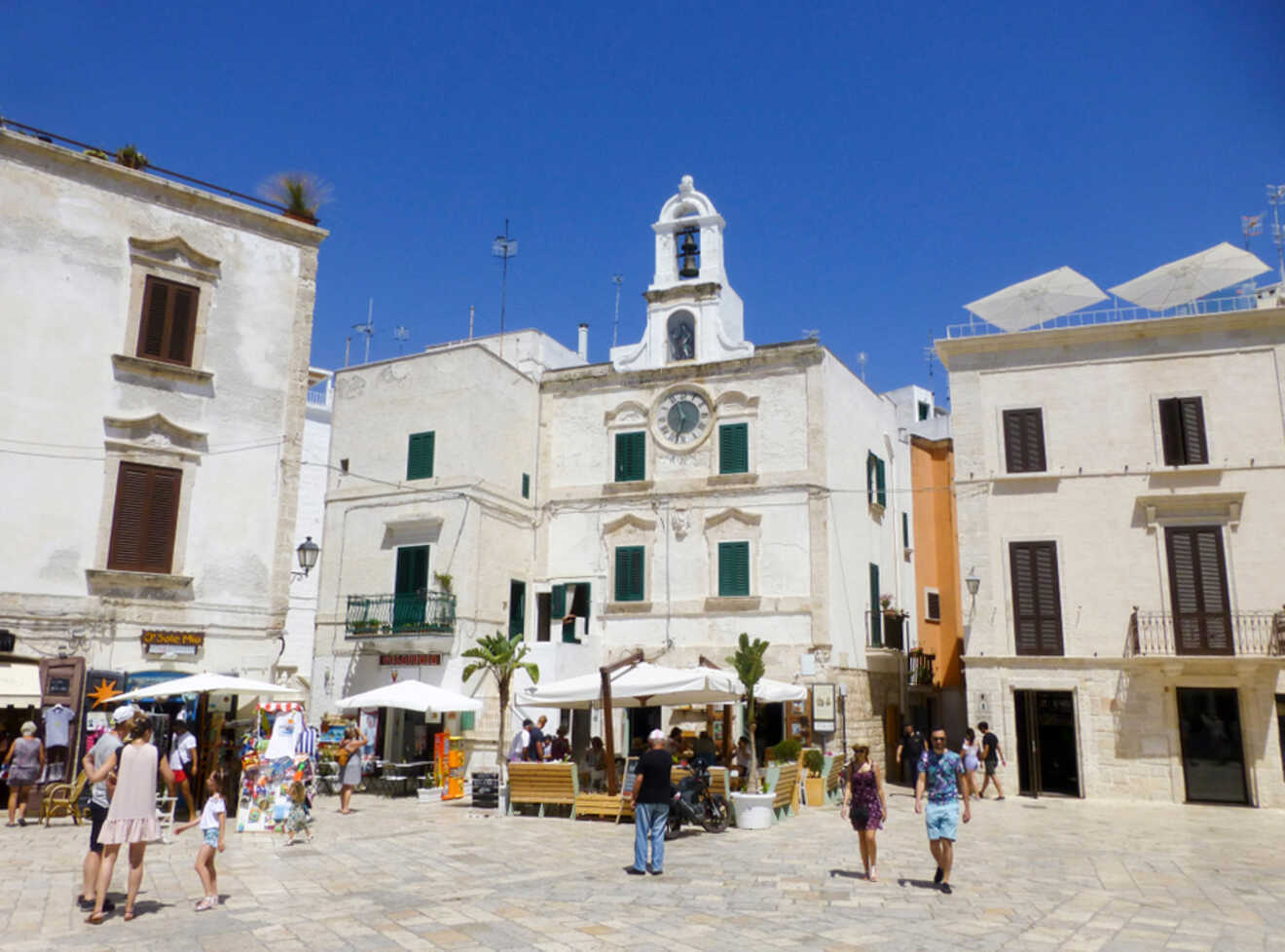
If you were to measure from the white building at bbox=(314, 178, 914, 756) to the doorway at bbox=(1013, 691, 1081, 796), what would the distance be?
12.7ft

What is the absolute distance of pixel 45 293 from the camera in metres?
16.2

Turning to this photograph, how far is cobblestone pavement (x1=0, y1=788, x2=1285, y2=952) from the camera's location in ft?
26.5

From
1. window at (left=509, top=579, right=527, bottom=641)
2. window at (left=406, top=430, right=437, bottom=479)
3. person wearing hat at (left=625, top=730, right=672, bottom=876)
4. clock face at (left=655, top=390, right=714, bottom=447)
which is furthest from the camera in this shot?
clock face at (left=655, top=390, right=714, bottom=447)

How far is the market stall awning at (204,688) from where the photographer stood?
14.5 m

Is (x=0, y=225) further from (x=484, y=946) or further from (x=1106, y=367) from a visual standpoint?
(x=1106, y=367)

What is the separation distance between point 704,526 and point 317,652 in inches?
398

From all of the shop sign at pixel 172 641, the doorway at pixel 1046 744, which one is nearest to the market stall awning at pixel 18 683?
the shop sign at pixel 172 641

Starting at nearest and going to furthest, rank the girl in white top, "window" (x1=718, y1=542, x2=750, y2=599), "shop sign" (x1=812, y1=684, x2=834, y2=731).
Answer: the girl in white top, "shop sign" (x1=812, y1=684, x2=834, y2=731), "window" (x1=718, y1=542, x2=750, y2=599)

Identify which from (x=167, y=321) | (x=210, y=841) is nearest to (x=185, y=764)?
(x=210, y=841)

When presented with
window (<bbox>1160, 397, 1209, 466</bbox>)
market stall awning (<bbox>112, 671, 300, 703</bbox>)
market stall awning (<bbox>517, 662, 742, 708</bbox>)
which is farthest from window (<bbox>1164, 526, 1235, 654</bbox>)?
market stall awning (<bbox>112, 671, 300, 703</bbox>)

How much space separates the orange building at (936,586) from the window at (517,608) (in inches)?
431

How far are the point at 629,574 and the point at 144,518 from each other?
1197 centimetres

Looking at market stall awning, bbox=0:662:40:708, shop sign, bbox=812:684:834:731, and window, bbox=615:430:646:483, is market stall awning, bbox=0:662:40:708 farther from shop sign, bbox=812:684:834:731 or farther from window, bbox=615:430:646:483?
shop sign, bbox=812:684:834:731

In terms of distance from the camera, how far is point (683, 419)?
2619 centimetres
